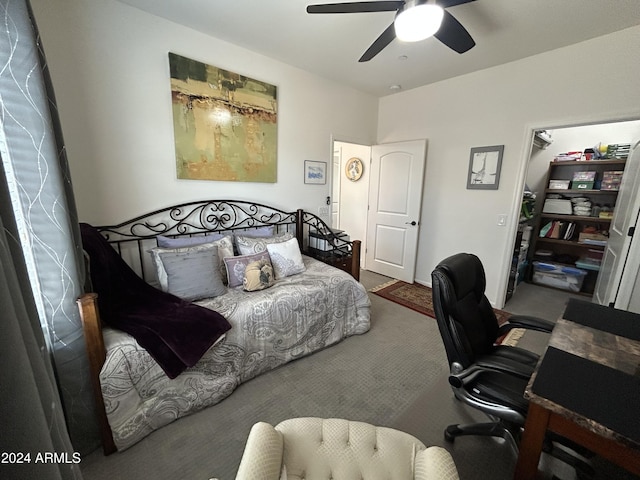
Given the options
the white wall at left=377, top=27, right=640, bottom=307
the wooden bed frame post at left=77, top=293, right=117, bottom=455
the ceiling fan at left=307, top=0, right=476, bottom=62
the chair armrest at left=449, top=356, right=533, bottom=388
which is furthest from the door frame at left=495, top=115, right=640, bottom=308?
the wooden bed frame post at left=77, top=293, right=117, bottom=455

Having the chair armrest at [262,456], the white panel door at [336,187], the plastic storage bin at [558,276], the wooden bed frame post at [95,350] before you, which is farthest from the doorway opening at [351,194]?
the chair armrest at [262,456]

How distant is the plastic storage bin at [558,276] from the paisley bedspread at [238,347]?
10.3 feet

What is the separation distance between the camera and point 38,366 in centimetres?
50

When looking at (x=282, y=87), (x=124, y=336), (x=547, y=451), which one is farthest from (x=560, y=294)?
(x=124, y=336)

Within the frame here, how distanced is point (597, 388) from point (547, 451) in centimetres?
86

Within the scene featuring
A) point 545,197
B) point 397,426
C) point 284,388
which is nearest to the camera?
point 397,426

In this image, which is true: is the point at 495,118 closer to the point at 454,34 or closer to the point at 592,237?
the point at 454,34

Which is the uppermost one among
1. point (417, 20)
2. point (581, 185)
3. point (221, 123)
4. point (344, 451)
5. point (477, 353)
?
point (417, 20)

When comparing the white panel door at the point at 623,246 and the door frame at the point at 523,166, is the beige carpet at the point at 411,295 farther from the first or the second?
the white panel door at the point at 623,246

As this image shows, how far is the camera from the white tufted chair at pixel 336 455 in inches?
33.8

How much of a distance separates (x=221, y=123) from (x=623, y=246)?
3.80m

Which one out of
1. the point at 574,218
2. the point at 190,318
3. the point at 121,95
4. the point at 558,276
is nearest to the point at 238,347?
the point at 190,318

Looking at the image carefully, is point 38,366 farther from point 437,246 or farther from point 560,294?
point 560,294

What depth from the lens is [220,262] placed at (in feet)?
7.55
